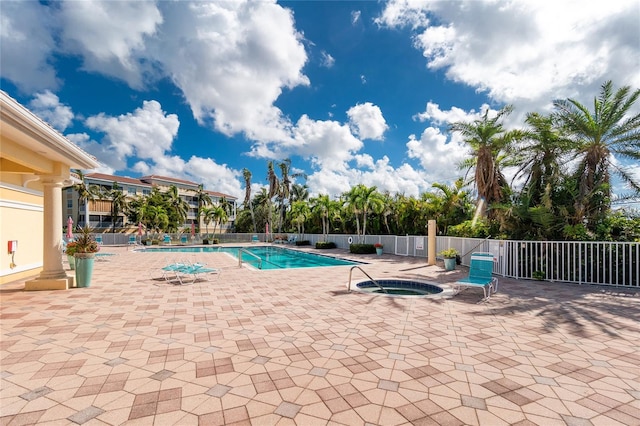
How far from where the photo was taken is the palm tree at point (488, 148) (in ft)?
45.9

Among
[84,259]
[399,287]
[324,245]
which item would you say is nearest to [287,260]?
[324,245]

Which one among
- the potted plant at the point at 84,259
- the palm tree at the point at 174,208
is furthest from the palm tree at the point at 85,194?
the potted plant at the point at 84,259

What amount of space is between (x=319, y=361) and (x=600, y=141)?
1235 cm

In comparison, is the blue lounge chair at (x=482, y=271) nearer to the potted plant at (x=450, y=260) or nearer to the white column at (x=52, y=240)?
the potted plant at (x=450, y=260)

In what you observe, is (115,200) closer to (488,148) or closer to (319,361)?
(488,148)

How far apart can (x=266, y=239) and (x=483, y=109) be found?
26784mm

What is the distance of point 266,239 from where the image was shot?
3581 centimetres

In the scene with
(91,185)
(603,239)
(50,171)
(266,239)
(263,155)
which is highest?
(263,155)

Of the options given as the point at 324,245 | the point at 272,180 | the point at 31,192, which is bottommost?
the point at 324,245

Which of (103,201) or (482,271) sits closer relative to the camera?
(482,271)

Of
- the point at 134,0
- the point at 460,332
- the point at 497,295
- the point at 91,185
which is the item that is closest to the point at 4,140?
the point at 134,0

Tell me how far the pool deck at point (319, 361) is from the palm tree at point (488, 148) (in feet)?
26.5

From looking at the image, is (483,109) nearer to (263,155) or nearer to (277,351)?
(277,351)

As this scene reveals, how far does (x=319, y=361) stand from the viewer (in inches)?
153
